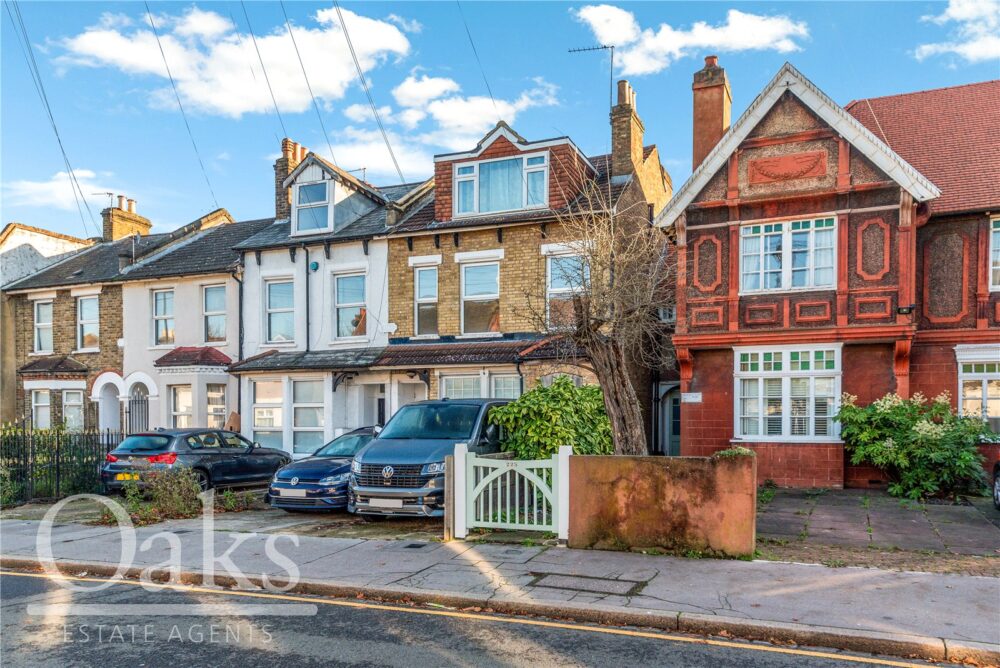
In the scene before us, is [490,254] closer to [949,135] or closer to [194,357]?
[194,357]

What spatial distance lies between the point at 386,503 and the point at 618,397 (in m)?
3.85

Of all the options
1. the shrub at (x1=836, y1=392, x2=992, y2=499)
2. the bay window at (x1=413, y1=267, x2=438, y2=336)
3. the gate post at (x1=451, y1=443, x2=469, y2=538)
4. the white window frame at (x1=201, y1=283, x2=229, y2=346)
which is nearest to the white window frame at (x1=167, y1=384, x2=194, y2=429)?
the white window frame at (x1=201, y1=283, x2=229, y2=346)

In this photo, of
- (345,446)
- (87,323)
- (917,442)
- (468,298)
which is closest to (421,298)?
(468,298)

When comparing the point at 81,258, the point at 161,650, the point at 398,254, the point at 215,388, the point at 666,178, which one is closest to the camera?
the point at 161,650

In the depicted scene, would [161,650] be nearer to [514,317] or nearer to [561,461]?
[561,461]

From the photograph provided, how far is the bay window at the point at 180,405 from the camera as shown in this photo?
75.3 ft

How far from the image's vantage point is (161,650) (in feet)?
20.1

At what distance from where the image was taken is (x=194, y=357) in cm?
2186

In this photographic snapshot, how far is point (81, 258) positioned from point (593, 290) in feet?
76.3

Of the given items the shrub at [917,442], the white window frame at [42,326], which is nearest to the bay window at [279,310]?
the white window frame at [42,326]

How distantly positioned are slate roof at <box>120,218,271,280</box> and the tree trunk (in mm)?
15141

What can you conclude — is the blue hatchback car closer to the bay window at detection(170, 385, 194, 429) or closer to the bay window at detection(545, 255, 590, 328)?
the bay window at detection(545, 255, 590, 328)

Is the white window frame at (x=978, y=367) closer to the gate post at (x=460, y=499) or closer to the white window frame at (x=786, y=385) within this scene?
the white window frame at (x=786, y=385)

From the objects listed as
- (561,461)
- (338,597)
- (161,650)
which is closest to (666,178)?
(561,461)
